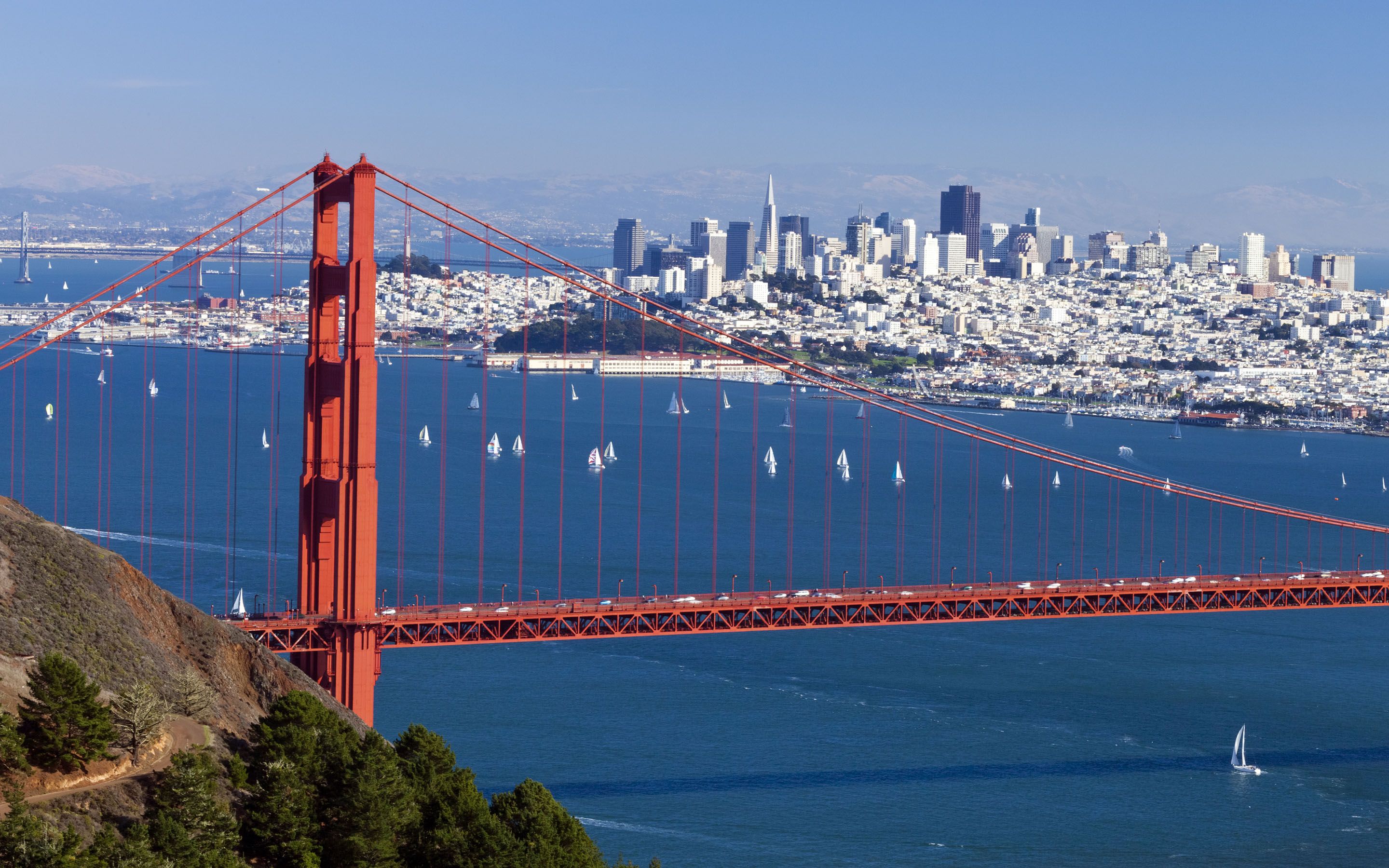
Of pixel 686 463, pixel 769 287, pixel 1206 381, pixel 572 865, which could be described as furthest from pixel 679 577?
pixel 769 287

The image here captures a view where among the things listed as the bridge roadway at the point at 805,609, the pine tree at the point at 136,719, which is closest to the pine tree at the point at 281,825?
the pine tree at the point at 136,719

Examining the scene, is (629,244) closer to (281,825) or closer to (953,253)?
(953,253)

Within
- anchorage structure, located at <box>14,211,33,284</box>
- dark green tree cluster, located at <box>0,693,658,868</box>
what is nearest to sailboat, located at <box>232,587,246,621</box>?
dark green tree cluster, located at <box>0,693,658,868</box>

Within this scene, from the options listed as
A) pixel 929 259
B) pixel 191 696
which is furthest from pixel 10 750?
pixel 929 259

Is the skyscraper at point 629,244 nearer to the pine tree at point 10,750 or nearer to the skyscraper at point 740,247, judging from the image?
the skyscraper at point 740,247

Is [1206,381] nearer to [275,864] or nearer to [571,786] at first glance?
[571,786]

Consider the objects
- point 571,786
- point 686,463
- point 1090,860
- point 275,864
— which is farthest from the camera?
point 686,463
